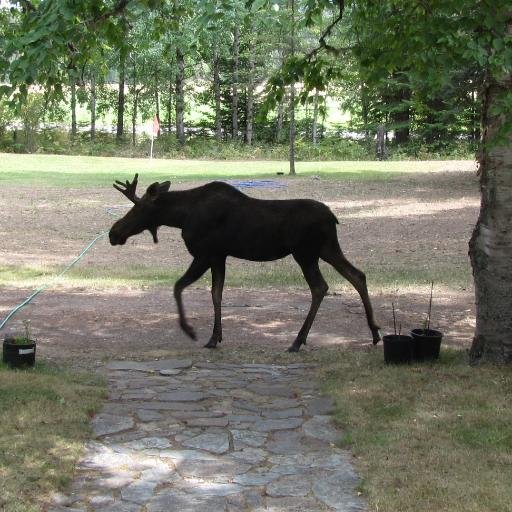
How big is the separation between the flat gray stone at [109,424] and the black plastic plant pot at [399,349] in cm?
281

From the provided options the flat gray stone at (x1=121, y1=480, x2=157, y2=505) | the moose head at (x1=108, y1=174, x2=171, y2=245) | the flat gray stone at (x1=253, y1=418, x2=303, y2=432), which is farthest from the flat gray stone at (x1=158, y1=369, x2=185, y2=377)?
the flat gray stone at (x1=121, y1=480, x2=157, y2=505)

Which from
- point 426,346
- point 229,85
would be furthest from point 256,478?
point 229,85

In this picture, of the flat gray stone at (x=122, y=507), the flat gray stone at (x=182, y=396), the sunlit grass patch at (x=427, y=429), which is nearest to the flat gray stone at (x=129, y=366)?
the flat gray stone at (x=182, y=396)

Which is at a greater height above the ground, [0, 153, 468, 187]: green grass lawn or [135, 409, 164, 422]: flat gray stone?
[0, 153, 468, 187]: green grass lawn

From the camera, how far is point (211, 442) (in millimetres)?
6086

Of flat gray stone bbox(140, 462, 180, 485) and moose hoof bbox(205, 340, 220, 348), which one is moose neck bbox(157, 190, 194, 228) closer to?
moose hoof bbox(205, 340, 220, 348)

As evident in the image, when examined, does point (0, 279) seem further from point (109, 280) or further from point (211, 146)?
point (211, 146)

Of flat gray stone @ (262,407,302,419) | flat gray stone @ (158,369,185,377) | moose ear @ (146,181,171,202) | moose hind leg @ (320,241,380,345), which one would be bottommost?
flat gray stone @ (262,407,302,419)

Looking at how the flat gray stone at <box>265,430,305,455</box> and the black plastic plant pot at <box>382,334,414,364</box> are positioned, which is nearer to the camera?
the flat gray stone at <box>265,430,305,455</box>

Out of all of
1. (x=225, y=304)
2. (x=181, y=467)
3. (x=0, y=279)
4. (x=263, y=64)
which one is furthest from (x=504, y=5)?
(x=263, y=64)

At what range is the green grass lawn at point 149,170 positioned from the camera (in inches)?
1291

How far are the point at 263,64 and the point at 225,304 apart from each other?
42243 millimetres

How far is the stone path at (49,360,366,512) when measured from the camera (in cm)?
502

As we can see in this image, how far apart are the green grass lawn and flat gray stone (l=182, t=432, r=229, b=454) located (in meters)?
25.6
